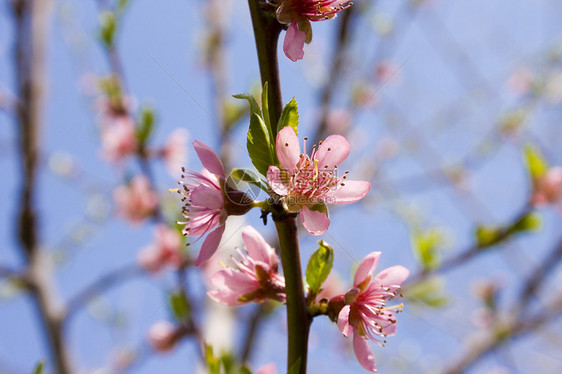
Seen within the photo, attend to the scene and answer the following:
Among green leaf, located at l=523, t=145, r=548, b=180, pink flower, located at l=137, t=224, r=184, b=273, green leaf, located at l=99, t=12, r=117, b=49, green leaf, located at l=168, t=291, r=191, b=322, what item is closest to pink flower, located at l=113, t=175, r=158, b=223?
pink flower, located at l=137, t=224, r=184, b=273

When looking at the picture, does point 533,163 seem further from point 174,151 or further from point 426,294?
point 174,151

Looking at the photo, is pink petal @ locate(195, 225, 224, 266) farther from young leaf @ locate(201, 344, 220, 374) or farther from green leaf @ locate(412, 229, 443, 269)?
green leaf @ locate(412, 229, 443, 269)

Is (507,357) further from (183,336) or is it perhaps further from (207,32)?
(207,32)

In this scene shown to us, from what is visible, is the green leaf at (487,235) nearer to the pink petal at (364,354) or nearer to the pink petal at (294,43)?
the pink petal at (364,354)

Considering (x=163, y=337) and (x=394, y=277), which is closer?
(x=394, y=277)

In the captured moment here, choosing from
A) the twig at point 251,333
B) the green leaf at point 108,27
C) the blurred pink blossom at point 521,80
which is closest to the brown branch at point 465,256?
the twig at point 251,333

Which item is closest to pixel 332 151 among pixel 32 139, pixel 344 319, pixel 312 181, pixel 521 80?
pixel 312 181
